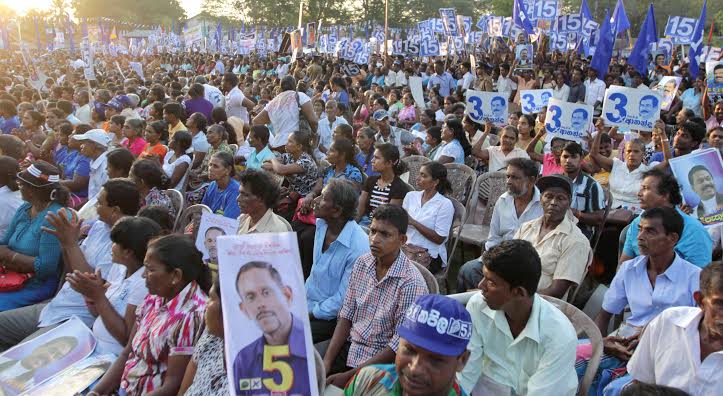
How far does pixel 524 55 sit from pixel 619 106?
12153 millimetres

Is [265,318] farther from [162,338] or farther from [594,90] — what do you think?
[594,90]

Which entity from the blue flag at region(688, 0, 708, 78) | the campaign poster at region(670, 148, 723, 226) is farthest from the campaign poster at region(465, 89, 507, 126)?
the blue flag at region(688, 0, 708, 78)

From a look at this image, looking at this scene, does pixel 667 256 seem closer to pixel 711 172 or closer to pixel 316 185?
pixel 711 172

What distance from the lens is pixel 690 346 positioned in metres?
2.63

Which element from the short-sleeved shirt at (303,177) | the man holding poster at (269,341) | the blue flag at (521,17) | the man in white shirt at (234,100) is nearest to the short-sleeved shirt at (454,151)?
the short-sleeved shirt at (303,177)

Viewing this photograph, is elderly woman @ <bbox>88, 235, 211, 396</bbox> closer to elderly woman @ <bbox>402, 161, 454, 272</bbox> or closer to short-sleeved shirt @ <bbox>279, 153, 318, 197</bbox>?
elderly woman @ <bbox>402, 161, 454, 272</bbox>

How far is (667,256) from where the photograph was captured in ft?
11.4

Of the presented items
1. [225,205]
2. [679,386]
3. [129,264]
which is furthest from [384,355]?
[225,205]

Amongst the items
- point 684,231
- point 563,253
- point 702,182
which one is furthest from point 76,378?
point 702,182

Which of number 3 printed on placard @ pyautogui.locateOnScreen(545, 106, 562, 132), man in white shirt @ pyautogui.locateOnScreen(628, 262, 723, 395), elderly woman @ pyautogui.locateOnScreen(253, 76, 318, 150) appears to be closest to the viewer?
man in white shirt @ pyautogui.locateOnScreen(628, 262, 723, 395)

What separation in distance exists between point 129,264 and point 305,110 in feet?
16.5

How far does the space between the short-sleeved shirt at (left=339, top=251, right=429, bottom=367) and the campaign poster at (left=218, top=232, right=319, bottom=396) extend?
1.11 m

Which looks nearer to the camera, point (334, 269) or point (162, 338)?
point (162, 338)

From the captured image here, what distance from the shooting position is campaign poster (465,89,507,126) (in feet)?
27.1
